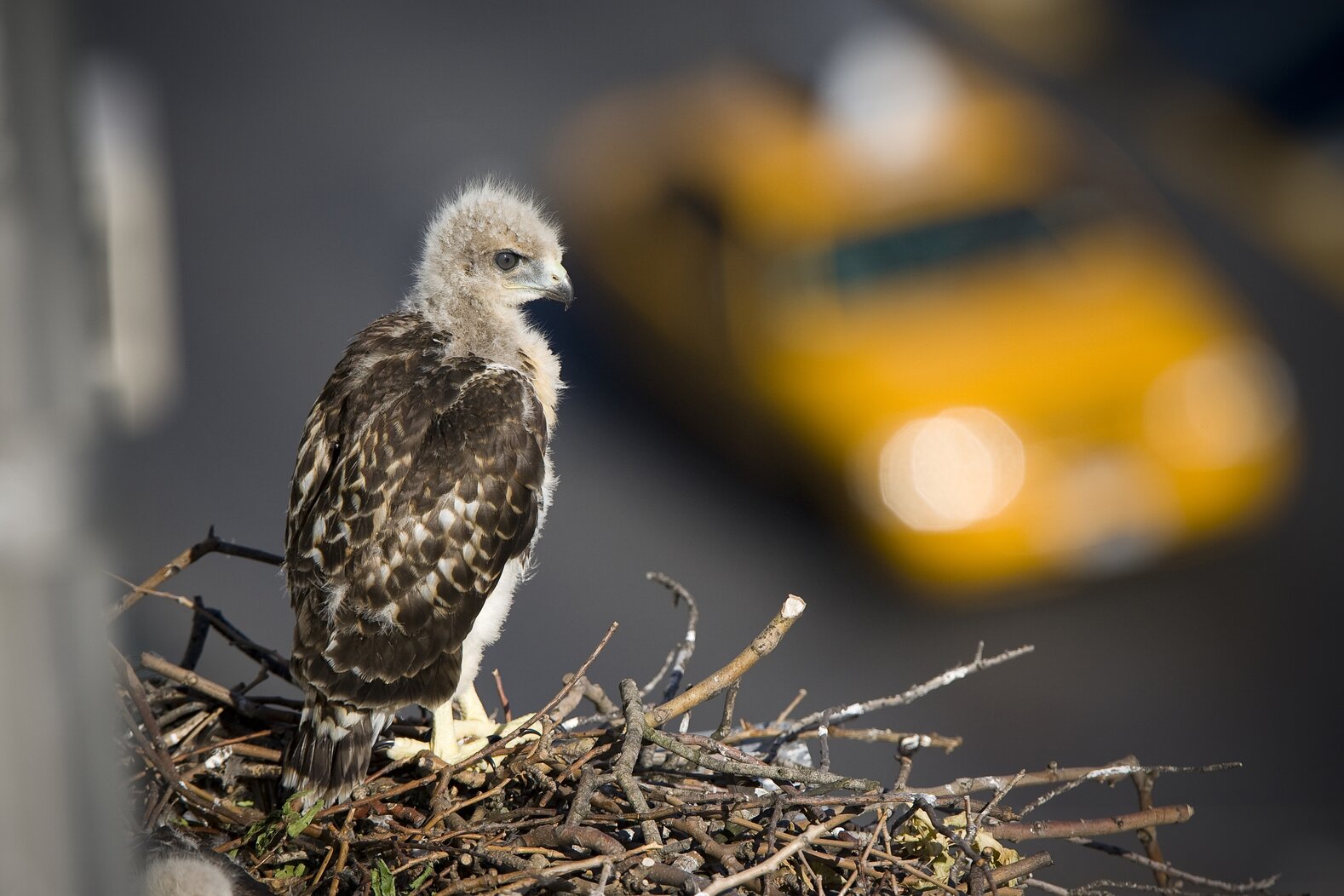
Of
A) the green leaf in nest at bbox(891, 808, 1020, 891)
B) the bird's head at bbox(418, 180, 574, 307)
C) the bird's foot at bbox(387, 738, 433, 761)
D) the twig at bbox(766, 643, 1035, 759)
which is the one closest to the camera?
the green leaf in nest at bbox(891, 808, 1020, 891)

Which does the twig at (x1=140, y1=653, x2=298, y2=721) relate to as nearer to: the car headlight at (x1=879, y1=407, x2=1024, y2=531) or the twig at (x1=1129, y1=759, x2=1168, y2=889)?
the twig at (x1=1129, y1=759, x2=1168, y2=889)

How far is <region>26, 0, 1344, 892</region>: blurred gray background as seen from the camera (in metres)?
7.25

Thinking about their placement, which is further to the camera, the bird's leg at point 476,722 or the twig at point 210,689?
the bird's leg at point 476,722

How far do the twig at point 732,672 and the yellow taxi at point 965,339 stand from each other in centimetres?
478

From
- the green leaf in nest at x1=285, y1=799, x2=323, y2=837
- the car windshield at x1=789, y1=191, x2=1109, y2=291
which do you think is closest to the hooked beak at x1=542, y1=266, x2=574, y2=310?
the green leaf in nest at x1=285, y1=799, x2=323, y2=837

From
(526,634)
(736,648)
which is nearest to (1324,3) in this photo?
(736,648)

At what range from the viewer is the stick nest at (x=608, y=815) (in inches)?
103

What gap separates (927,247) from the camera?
8.02 m

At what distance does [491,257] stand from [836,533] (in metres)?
4.90

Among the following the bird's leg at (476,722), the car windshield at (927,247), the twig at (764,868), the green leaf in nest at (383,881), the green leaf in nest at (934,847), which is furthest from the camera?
the car windshield at (927,247)

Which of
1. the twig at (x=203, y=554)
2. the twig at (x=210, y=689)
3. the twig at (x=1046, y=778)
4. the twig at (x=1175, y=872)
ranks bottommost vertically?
the twig at (x=1175, y=872)

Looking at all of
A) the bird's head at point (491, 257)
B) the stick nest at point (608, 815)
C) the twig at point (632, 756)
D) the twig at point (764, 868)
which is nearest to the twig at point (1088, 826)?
the stick nest at point (608, 815)

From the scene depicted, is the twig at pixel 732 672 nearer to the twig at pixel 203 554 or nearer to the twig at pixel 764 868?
the twig at pixel 764 868

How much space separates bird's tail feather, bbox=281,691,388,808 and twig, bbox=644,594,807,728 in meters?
0.67
